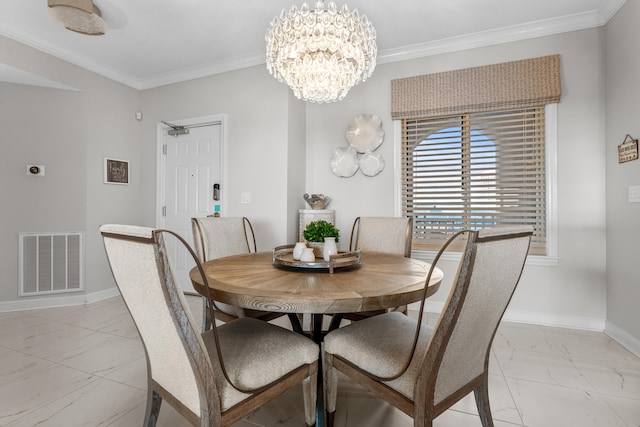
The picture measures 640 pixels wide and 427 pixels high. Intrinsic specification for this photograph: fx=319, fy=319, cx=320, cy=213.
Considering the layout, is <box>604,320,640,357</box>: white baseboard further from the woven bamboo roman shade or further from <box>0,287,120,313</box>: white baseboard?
<box>0,287,120,313</box>: white baseboard

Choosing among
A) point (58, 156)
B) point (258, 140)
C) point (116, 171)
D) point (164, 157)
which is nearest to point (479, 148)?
point (258, 140)

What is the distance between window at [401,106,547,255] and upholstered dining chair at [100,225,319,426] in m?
2.27

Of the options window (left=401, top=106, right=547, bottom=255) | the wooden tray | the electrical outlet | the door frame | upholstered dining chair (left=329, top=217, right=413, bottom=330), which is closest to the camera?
the wooden tray

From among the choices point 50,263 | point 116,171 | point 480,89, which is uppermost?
point 480,89

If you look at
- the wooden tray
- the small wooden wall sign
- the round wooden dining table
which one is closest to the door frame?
the round wooden dining table

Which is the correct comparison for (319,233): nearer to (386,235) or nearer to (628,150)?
(386,235)

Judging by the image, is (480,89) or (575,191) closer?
(575,191)

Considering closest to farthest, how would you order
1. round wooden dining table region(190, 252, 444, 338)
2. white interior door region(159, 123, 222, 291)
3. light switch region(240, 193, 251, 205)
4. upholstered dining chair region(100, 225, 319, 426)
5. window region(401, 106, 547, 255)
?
upholstered dining chair region(100, 225, 319, 426) → round wooden dining table region(190, 252, 444, 338) → window region(401, 106, 547, 255) → light switch region(240, 193, 251, 205) → white interior door region(159, 123, 222, 291)

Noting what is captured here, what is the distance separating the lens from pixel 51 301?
327cm

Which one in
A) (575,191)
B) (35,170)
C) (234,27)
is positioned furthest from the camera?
(35,170)

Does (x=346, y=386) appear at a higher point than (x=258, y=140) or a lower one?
lower

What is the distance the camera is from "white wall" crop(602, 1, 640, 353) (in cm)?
222

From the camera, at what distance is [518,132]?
2.84m

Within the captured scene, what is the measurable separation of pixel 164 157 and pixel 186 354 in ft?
11.3
